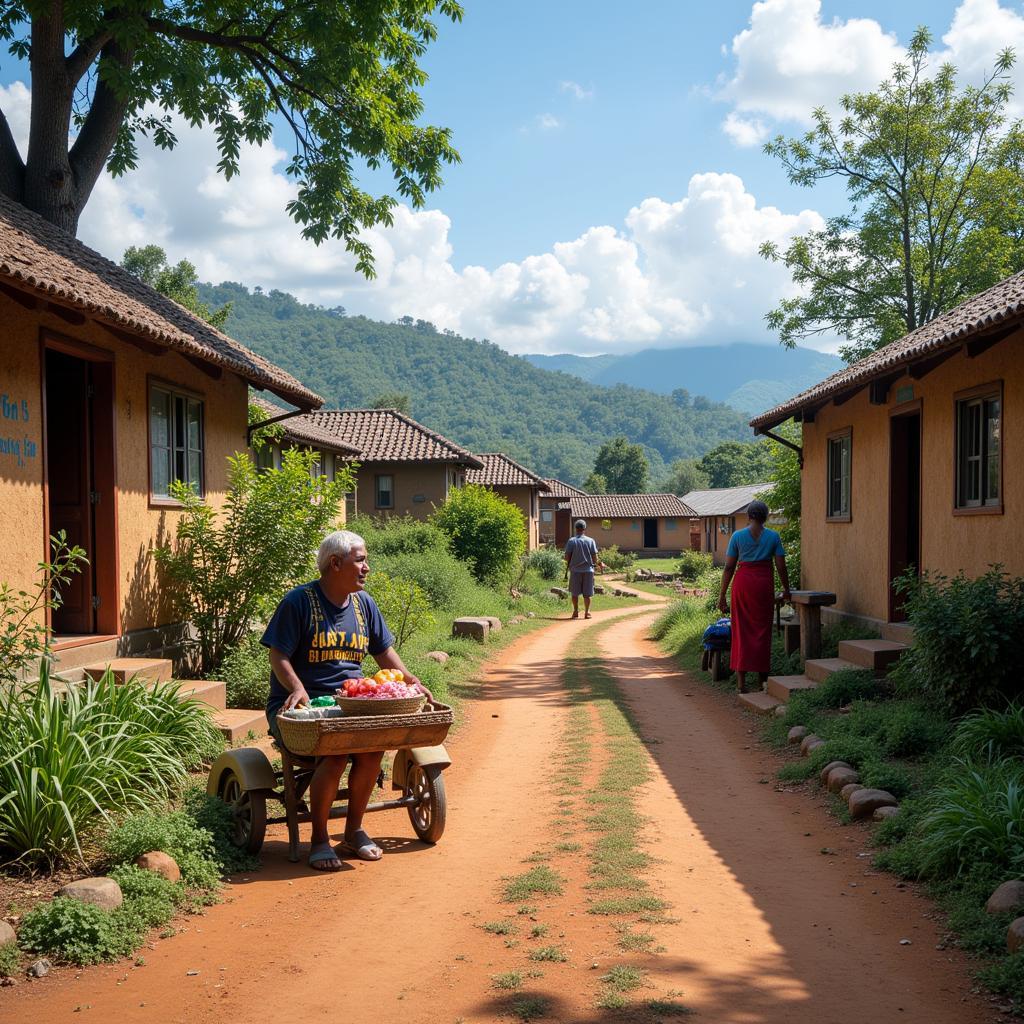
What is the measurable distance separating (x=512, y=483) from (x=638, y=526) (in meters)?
21.0

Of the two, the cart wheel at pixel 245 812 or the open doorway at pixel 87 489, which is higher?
the open doorway at pixel 87 489

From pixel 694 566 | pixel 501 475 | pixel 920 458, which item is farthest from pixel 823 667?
pixel 501 475

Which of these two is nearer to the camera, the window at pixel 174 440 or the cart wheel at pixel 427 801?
the cart wheel at pixel 427 801

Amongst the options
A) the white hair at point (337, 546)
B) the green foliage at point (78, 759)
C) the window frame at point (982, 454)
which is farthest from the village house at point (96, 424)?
the window frame at point (982, 454)

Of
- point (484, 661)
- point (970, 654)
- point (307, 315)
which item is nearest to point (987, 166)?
point (484, 661)

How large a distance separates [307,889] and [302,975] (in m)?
1.12

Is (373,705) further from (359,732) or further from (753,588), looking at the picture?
(753,588)

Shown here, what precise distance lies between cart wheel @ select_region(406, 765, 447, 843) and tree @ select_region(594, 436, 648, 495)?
237 feet

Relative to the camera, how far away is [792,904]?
16.0ft

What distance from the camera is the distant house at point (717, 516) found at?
46.5m

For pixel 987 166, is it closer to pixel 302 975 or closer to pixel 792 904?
pixel 792 904

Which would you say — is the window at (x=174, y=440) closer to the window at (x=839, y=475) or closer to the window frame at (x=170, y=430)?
the window frame at (x=170, y=430)

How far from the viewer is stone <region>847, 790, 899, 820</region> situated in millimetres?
6223

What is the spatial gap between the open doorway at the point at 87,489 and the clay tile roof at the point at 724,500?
35125 millimetres
